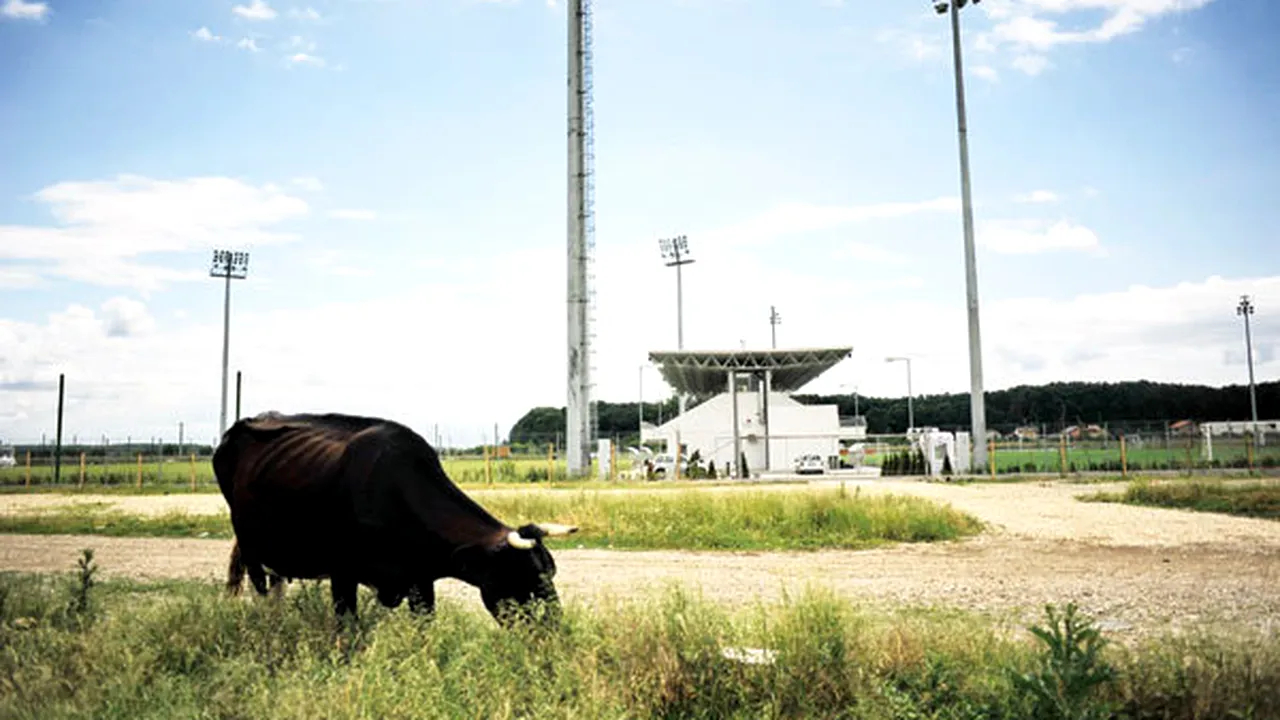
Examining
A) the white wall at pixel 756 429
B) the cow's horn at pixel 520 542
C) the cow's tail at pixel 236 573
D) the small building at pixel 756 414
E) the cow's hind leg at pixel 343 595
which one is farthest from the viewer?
the white wall at pixel 756 429

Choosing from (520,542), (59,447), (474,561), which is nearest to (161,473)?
(59,447)

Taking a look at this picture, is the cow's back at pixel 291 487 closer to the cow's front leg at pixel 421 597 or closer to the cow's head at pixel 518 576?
the cow's front leg at pixel 421 597

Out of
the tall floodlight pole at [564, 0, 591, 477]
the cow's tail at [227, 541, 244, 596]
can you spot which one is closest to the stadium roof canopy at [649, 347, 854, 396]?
the tall floodlight pole at [564, 0, 591, 477]

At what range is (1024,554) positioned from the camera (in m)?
15.6

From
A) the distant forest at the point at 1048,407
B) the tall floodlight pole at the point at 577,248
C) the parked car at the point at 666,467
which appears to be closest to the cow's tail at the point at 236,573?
the tall floodlight pole at the point at 577,248

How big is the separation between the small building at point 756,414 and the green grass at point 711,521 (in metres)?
29.6

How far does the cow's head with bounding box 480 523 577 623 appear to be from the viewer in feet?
22.2

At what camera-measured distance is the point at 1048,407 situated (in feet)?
430

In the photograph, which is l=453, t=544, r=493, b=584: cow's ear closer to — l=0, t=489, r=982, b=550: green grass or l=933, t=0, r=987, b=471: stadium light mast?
l=0, t=489, r=982, b=550: green grass

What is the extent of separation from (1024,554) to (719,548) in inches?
204

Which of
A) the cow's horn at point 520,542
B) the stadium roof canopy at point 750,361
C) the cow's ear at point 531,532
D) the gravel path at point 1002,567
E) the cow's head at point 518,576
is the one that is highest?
the stadium roof canopy at point 750,361

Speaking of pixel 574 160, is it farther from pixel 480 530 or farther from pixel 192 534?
pixel 480 530

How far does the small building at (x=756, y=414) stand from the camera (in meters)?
53.0

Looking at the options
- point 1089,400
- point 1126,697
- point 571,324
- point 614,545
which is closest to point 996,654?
point 1126,697
